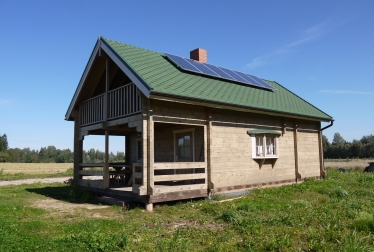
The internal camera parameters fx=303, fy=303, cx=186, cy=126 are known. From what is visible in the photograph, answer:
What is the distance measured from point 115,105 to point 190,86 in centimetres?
288

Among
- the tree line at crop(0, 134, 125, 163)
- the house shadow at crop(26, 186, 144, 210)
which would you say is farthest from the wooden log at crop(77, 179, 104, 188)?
the tree line at crop(0, 134, 125, 163)

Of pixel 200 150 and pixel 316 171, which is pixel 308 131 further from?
pixel 200 150

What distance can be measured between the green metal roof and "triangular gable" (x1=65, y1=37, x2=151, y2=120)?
0.09 meters

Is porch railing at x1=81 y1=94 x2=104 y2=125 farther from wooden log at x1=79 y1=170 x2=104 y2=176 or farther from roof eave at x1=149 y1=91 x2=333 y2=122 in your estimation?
roof eave at x1=149 y1=91 x2=333 y2=122

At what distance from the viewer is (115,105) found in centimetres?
1130

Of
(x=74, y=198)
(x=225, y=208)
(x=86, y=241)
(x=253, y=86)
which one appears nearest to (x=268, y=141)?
(x=253, y=86)

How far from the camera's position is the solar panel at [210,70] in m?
12.9

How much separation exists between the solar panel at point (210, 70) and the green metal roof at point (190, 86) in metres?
0.21

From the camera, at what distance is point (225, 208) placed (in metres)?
9.05

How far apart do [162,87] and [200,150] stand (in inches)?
130

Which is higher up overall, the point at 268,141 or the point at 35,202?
the point at 268,141

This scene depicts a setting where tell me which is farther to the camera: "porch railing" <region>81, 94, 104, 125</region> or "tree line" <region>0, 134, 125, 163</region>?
"tree line" <region>0, 134, 125, 163</region>

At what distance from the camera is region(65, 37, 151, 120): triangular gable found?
9352 mm

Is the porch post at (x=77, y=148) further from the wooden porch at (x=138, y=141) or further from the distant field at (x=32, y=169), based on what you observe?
the distant field at (x=32, y=169)
